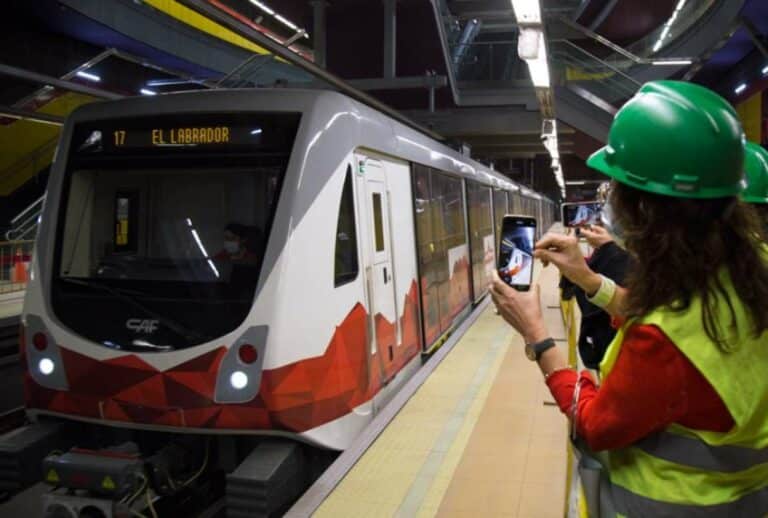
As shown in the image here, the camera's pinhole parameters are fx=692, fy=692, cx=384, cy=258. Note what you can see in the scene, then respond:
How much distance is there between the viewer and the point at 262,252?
4.23m

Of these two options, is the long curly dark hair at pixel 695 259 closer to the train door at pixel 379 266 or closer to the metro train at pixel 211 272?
the metro train at pixel 211 272

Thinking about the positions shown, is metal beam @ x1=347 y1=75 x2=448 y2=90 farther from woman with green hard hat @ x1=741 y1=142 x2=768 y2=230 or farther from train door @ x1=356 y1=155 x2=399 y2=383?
woman with green hard hat @ x1=741 y1=142 x2=768 y2=230

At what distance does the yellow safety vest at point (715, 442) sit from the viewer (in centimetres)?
142

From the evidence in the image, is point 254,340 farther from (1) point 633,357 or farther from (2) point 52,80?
(2) point 52,80

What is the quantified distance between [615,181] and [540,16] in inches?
214

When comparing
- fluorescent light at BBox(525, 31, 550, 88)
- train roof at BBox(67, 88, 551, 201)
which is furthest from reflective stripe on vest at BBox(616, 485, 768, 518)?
fluorescent light at BBox(525, 31, 550, 88)

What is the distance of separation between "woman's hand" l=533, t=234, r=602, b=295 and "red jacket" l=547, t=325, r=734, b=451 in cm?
77

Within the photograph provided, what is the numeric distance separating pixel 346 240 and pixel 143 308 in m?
1.40

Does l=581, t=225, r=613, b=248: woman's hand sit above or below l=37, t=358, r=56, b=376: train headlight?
above

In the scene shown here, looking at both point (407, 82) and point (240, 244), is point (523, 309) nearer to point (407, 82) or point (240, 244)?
point (240, 244)

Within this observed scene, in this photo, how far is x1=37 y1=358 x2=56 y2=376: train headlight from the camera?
4.40 m

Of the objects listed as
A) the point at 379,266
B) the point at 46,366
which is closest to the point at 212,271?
the point at 46,366

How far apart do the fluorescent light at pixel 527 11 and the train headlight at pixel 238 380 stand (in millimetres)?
4043

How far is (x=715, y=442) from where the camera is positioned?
1.46m
